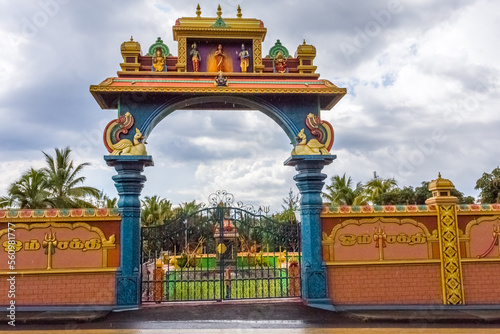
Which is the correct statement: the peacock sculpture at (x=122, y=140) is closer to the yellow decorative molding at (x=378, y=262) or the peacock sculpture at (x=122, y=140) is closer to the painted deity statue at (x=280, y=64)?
the painted deity statue at (x=280, y=64)

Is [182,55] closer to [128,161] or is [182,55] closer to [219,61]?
[219,61]

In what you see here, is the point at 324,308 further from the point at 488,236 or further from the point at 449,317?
the point at 488,236

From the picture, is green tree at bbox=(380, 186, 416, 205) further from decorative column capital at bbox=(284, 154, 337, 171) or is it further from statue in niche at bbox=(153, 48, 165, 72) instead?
statue in niche at bbox=(153, 48, 165, 72)

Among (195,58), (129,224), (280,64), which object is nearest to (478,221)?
(280,64)

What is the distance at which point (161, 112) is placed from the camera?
308 inches

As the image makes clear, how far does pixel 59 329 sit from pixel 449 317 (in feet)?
19.9

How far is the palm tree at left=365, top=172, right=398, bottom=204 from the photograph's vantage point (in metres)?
26.1

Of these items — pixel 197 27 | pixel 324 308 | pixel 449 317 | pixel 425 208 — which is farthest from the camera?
pixel 197 27

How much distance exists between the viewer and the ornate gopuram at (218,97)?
7.39 metres

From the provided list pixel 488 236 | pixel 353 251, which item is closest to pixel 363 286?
pixel 353 251

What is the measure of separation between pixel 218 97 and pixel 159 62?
144 cm

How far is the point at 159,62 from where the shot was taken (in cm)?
816

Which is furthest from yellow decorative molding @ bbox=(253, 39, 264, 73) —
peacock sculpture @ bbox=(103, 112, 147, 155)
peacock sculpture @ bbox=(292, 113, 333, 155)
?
peacock sculpture @ bbox=(103, 112, 147, 155)

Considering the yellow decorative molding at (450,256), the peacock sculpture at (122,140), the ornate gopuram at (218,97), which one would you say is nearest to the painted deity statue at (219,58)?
the ornate gopuram at (218,97)
